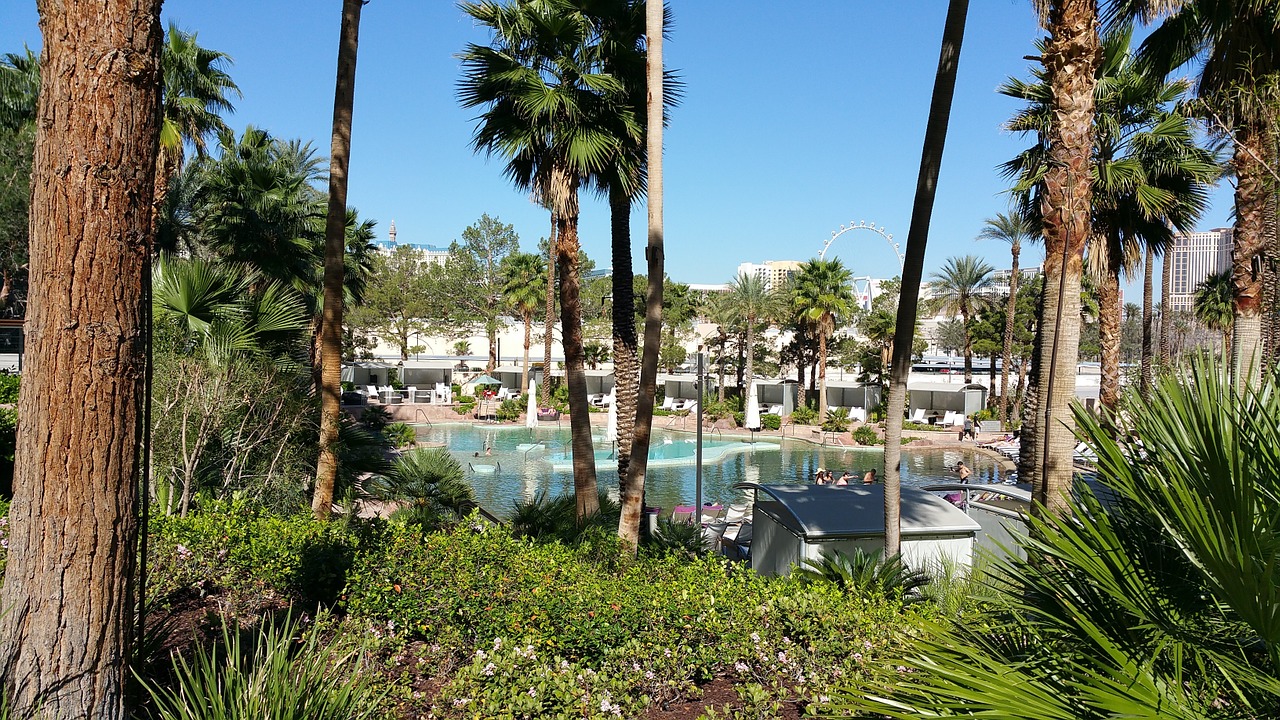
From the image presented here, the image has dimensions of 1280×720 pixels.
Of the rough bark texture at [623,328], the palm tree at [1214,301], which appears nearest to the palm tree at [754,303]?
the palm tree at [1214,301]

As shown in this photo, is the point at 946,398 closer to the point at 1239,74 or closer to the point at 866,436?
the point at 866,436

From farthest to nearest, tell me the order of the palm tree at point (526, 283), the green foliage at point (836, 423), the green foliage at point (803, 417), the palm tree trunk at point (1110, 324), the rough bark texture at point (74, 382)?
the palm tree at point (526, 283), the green foliage at point (803, 417), the green foliage at point (836, 423), the palm tree trunk at point (1110, 324), the rough bark texture at point (74, 382)

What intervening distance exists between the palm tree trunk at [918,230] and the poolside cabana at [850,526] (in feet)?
4.21

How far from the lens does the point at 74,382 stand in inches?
116

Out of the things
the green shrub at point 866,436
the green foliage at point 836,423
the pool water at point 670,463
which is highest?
the green foliage at point 836,423

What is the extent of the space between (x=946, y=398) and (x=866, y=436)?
9.15 m

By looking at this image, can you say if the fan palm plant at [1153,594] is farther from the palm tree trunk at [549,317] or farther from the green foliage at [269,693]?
the palm tree trunk at [549,317]

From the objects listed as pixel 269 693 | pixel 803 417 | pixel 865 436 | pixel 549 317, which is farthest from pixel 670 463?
pixel 269 693

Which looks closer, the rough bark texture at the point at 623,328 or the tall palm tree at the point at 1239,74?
the tall palm tree at the point at 1239,74

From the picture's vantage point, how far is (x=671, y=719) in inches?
177

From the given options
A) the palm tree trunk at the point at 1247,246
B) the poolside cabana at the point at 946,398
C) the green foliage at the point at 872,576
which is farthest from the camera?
the poolside cabana at the point at 946,398

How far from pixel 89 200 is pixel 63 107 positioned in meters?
0.35

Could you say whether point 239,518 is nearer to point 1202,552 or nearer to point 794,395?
point 1202,552

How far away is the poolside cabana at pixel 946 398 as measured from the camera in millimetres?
34625
